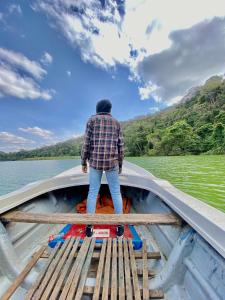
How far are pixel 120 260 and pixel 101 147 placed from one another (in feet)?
3.15

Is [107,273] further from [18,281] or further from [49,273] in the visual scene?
[18,281]

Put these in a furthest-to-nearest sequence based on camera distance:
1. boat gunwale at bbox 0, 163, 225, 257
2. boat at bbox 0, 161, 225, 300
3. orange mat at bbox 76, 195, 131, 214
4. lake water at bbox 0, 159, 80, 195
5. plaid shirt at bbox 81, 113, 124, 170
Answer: lake water at bbox 0, 159, 80, 195, orange mat at bbox 76, 195, 131, 214, plaid shirt at bbox 81, 113, 124, 170, boat at bbox 0, 161, 225, 300, boat gunwale at bbox 0, 163, 225, 257

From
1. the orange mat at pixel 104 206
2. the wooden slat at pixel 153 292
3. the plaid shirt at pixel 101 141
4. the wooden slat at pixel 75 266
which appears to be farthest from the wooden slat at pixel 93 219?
the orange mat at pixel 104 206

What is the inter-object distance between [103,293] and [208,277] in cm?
58

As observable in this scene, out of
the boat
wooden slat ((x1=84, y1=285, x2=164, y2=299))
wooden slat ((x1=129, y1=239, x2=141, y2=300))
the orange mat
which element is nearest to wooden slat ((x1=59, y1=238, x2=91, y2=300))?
the boat

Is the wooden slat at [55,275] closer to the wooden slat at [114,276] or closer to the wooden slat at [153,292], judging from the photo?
the wooden slat at [153,292]

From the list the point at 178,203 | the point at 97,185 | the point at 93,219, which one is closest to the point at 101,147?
the point at 97,185

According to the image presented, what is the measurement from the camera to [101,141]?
1728mm

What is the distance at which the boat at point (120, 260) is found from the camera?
962 mm

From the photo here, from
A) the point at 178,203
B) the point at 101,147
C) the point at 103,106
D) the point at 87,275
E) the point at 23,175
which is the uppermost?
the point at 103,106

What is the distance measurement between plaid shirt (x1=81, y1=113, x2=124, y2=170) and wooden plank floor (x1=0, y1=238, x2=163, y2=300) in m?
0.72

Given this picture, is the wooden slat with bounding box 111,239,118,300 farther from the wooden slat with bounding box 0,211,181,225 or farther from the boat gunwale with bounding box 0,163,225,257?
the boat gunwale with bounding box 0,163,225,257

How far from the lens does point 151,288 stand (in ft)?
3.63

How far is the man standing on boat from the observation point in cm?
173
